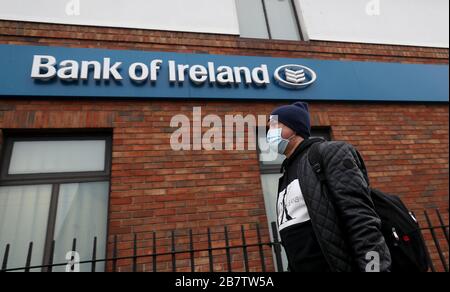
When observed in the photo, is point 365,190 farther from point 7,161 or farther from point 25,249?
point 7,161

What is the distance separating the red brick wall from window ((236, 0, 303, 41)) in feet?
1.75

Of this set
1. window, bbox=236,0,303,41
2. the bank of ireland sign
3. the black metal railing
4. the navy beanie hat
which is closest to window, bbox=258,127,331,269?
the black metal railing

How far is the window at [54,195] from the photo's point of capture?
320 centimetres

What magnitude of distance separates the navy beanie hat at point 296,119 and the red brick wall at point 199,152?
1.78 m

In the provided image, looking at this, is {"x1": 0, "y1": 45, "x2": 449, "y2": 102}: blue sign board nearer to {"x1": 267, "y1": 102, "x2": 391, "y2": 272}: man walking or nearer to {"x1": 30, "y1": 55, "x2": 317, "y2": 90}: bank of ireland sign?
{"x1": 30, "y1": 55, "x2": 317, "y2": 90}: bank of ireland sign

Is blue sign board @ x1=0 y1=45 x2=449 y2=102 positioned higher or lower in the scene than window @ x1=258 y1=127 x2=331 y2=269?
higher

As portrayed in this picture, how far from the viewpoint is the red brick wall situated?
3369 millimetres

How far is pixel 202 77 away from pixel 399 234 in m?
3.20

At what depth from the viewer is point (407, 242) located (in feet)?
4.67

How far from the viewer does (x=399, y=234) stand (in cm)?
144

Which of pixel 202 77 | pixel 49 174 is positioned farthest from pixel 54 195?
pixel 202 77

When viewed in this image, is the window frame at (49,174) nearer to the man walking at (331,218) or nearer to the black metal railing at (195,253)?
the black metal railing at (195,253)

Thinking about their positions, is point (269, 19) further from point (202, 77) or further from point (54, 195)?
point (54, 195)

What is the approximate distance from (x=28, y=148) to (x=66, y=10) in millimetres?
2085
